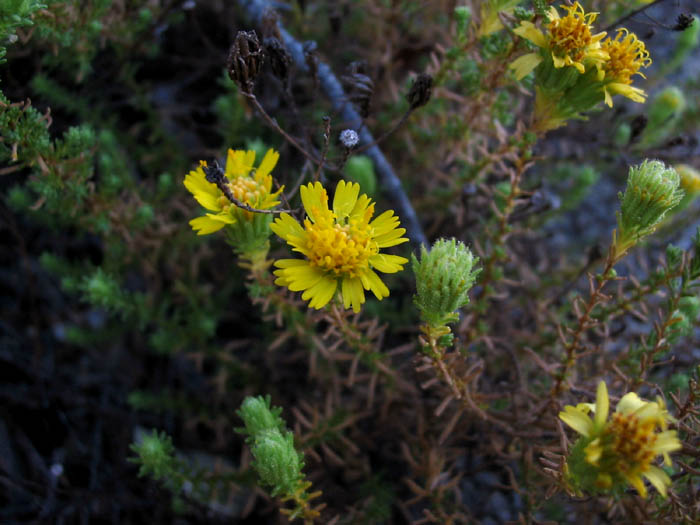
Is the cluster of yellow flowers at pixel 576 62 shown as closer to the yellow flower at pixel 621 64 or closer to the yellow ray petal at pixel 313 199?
the yellow flower at pixel 621 64

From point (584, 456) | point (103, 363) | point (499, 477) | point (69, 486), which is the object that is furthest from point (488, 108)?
point (69, 486)

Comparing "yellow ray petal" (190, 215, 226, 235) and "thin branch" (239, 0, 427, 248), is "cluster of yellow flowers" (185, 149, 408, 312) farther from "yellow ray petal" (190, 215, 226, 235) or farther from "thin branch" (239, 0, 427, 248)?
"thin branch" (239, 0, 427, 248)

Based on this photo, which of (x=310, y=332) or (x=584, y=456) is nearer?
(x=584, y=456)

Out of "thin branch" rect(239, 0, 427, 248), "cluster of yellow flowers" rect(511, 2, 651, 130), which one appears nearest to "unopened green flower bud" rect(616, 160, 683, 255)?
"cluster of yellow flowers" rect(511, 2, 651, 130)

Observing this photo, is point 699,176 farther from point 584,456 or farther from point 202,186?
point 202,186

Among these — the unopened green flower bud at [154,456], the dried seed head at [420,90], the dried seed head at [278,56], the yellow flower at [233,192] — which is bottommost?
the unopened green flower bud at [154,456]

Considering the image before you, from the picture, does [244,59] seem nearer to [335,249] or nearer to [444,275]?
[335,249]

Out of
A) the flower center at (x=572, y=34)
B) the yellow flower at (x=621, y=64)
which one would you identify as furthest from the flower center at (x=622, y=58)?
the flower center at (x=572, y=34)
